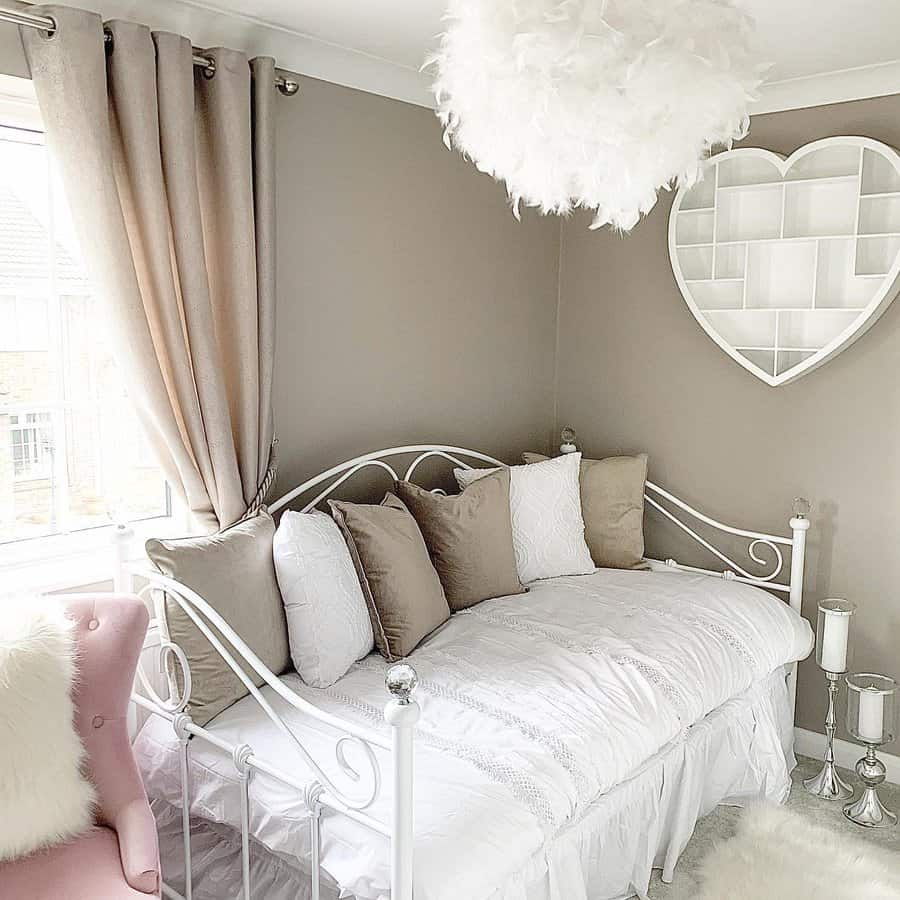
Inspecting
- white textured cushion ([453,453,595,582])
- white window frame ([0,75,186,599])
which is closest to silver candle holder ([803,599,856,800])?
white textured cushion ([453,453,595,582])

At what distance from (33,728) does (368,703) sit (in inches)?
29.9

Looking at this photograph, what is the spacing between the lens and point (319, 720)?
6.88 feet

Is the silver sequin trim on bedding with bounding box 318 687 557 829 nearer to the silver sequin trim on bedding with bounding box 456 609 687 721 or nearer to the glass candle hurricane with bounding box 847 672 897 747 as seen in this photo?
the silver sequin trim on bedding with bounding box 456 609 687 721

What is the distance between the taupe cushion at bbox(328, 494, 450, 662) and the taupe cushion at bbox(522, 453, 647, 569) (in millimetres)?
968

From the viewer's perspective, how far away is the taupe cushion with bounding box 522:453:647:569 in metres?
3.49

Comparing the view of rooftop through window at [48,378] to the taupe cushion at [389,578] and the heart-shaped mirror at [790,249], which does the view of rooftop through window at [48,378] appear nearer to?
the taupe cushion at [389,578]

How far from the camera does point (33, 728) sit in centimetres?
187

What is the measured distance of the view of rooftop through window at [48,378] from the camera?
249 cm

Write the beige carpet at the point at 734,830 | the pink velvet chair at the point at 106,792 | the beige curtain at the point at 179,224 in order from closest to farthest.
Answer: the pink velvet chair at the point at 106,792 → the beige curtain at the point at 179,224 → the beige carpet at the point at 734,830

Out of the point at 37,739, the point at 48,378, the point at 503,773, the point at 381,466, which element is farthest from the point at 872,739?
the point at 48,378

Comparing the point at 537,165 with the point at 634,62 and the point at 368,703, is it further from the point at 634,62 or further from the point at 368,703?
the point at 368,703

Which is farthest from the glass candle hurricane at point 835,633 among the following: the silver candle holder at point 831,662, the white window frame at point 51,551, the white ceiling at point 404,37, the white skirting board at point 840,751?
the white window frame at point 51,551

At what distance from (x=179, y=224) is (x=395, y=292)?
0.97 meters

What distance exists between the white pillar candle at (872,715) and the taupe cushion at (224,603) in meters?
1.85
